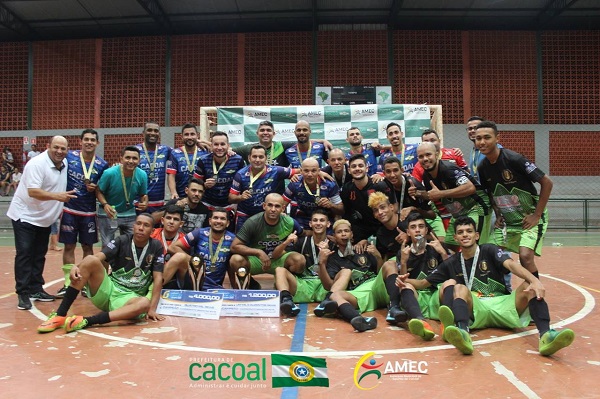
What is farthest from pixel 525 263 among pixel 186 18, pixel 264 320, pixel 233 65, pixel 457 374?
pixel 186 18

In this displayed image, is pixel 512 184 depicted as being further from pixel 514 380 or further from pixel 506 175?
pixel 514 380

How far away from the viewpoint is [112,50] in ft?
52.6

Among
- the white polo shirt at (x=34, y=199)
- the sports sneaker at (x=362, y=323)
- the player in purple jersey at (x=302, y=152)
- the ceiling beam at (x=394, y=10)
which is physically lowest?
the sports sneaker at (x=362, y=323)

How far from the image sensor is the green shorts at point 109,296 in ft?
13.3

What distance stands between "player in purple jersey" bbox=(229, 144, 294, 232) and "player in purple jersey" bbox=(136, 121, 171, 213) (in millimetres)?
1236

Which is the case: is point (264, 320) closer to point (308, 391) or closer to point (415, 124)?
point (308, 391)

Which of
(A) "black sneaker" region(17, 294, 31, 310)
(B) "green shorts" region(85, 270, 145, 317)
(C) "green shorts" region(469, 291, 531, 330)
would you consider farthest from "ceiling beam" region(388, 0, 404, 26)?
(A) "black sneaker" region(17, 294, 31, 310)

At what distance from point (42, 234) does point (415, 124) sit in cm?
718

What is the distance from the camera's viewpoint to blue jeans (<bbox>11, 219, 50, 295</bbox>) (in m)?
4.69

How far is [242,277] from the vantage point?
4.82 m

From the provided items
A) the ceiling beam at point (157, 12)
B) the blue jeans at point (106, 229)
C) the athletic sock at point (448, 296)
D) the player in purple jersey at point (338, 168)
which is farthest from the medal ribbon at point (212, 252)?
the ceiling beam at point (157, 12)

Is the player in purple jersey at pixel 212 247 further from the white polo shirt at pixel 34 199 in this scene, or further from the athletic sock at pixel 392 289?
the athletic sock at pixel 392 289

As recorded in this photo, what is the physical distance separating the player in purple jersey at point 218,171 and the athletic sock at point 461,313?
3.17 metres

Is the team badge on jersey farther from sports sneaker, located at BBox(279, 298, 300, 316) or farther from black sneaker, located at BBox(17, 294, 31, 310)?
black sneaker, located at BBox(17, 294, 31, 310)
